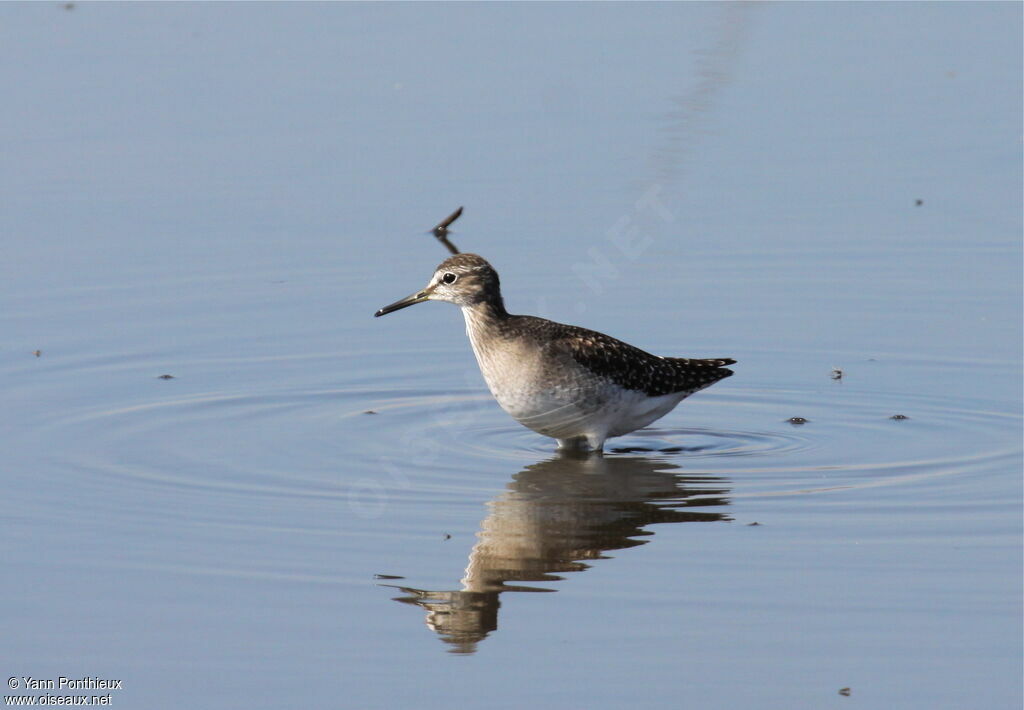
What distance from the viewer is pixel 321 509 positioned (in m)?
9.59

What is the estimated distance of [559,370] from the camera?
11.1 meters

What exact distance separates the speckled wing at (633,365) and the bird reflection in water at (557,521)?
0.56 meters

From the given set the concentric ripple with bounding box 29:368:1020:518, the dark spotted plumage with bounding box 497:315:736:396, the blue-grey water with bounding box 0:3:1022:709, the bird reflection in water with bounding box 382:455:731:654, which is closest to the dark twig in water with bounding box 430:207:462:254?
the blue-grey water with bounding box 0:3:1022:709

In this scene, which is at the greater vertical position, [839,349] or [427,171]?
[427,171]

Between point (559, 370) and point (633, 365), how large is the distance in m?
0.61

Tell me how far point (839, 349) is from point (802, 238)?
1.95m

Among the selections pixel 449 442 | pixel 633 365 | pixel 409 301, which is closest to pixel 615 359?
pixel 633 365

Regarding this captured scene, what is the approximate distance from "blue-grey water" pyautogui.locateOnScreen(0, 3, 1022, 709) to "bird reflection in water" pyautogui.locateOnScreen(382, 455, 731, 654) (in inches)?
1.3

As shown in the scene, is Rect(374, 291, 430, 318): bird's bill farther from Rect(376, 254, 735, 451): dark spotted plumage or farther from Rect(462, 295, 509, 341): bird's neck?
Rect(462, 295, 509, 341): bird's neck

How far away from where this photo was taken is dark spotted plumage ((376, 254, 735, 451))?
11.1m

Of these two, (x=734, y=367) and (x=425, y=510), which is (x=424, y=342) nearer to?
(x=734, y=367)

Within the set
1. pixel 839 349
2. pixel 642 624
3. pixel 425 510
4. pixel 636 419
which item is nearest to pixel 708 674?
pixel 642 624

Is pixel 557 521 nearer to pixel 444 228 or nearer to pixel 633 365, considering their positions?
pixel 633 365

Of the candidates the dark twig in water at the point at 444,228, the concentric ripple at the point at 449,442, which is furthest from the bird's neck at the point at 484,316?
the dark twig in water at the point at 444,228
